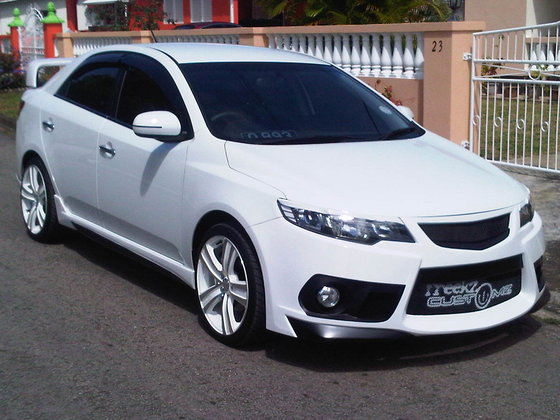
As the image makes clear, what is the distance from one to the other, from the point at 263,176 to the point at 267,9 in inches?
467

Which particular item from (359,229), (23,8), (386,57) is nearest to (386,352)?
(359,229)

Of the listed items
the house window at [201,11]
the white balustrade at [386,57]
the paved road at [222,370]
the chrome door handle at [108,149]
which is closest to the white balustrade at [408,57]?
the white balustrade at [386,57]

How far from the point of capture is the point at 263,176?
490cm

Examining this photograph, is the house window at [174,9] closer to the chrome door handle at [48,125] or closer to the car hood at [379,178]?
the chrome door handle at [48,125]

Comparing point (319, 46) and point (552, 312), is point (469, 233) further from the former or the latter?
point (319, 46)

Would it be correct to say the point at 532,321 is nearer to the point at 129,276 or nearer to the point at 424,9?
the point at 129,276

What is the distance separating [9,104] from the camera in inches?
695

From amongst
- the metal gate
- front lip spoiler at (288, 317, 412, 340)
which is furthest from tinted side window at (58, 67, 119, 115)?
the metal gate

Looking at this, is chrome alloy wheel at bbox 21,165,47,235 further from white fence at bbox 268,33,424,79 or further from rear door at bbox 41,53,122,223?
white fence at bbox 268,33,424,79

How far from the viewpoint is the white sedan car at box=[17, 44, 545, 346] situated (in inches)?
180

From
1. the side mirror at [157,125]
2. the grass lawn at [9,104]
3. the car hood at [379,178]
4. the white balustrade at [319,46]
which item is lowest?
the grass lawn at [9,104]

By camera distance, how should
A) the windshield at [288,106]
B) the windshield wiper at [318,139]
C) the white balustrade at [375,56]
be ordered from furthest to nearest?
the white balustrade at [375,56], the windshield at [288,106], the windshield wiper at [318,139]

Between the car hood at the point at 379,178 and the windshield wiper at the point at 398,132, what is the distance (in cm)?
14

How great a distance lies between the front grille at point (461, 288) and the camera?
15.1 feet
